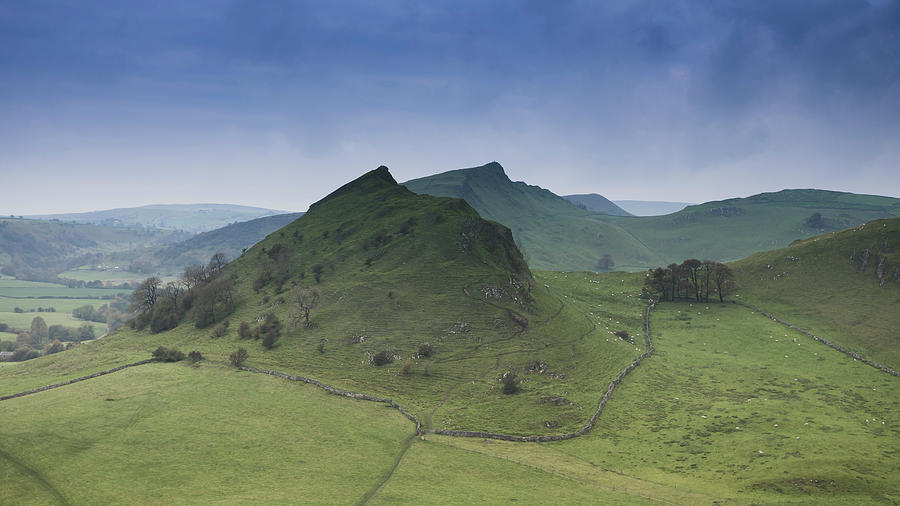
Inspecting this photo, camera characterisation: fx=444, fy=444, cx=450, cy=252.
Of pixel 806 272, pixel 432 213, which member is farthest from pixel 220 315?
pixel 806 272

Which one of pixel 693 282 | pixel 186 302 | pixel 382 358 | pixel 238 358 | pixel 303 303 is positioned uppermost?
pixel 693 282

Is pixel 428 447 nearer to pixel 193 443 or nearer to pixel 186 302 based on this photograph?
pixel 193 443

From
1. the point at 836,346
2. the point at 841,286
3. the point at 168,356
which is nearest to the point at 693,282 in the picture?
the point at 841,286

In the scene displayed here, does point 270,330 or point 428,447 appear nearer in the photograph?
point 428,447

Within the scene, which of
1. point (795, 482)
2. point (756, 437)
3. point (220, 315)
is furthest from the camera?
point (220, 315)

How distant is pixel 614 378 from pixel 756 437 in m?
26.0

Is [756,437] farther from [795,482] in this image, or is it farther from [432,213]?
[432,213]

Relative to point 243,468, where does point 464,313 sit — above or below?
above

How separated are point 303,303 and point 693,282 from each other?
369 feet

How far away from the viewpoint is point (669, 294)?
13725 centimetres

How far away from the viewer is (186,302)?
4966 inches

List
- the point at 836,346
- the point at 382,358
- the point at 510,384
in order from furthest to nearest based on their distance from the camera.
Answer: the point at 836,346 → the point at 382,358 → the point at 510,384

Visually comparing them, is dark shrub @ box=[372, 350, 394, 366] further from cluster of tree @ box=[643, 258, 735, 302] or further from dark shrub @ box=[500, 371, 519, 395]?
cluster of tree @ box=[643, 258, 735, 302]

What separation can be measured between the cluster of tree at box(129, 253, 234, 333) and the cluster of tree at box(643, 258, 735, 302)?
125m
